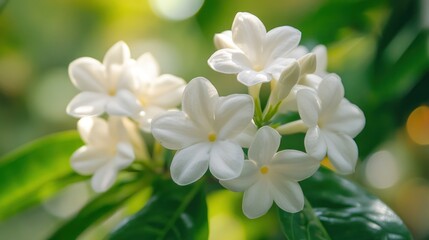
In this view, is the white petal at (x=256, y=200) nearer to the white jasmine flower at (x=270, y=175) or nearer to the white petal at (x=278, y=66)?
the white jasmine flower at (x=270, y=175)

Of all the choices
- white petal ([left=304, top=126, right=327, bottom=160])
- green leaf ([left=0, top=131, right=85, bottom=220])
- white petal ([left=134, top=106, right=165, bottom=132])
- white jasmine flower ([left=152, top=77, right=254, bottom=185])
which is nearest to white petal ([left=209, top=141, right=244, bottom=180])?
white jasmine flower ([left=152, top=77, right=254, bottom=185])

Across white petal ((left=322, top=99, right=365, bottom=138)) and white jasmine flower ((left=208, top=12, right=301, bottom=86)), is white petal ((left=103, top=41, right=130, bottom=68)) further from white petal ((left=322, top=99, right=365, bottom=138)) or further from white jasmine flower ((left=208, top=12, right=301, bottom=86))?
white petal ((left=322, top=99, right=365, bottom=138))

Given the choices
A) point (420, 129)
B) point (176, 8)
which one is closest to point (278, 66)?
point (420, 129)

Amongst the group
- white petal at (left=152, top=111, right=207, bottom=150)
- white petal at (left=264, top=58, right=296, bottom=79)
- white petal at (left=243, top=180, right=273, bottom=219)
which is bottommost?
white petal at (left=243, top=180, right=273, bottom=219)

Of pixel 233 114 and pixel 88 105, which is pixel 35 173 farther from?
pixel 233 114

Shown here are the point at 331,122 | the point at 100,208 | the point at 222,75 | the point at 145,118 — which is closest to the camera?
the point at 331,122

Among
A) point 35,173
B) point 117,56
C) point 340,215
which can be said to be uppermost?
point 117,56

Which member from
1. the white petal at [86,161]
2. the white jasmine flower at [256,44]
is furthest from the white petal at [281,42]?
the white petal at [86,161]

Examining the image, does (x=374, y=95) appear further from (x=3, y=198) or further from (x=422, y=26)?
(x=3, y=198)
